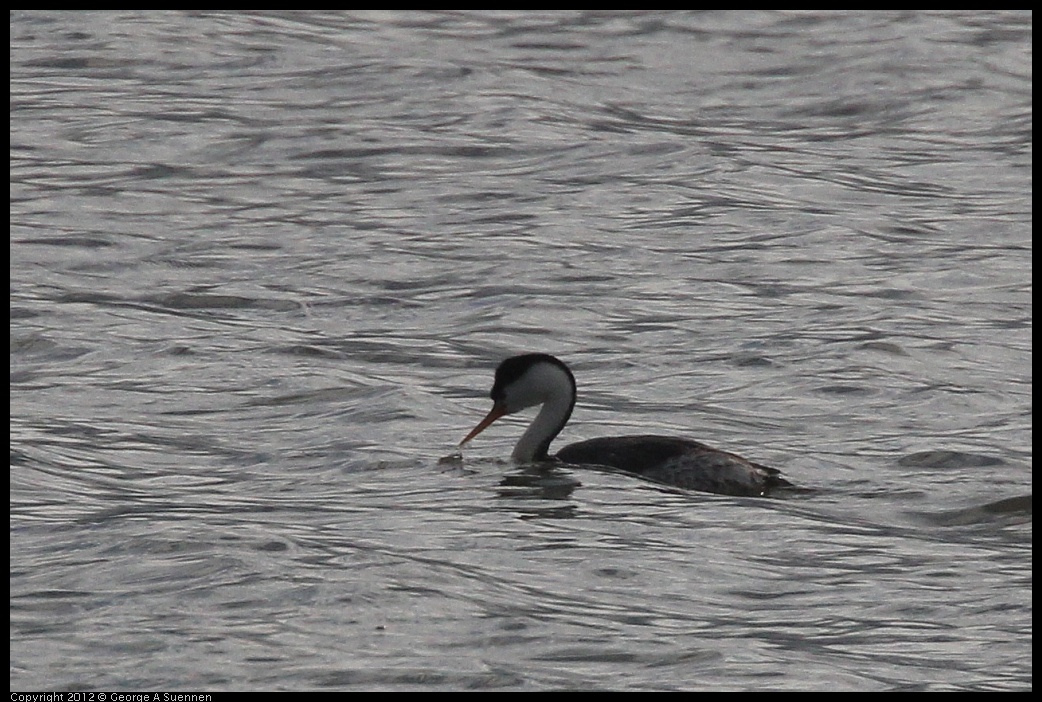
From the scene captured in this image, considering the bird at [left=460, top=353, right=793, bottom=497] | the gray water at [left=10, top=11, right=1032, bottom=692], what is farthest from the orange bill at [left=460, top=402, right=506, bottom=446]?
the gray water at [left=10, top=11, right=1032, bottom=692]

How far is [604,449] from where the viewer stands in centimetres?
1218

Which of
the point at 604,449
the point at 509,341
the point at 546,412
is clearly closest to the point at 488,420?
the point at 546,412

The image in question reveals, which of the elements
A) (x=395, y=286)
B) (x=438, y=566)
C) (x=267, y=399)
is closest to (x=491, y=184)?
(x=395, y=286)

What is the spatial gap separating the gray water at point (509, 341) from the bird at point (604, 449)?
15 centimetres

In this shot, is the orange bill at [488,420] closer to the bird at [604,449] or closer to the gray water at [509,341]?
the bird at [604,449]

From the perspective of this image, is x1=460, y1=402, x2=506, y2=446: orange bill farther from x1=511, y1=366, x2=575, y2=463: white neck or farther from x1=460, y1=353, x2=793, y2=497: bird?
x1=511, y1=366, x2=575, y2=463: white neck

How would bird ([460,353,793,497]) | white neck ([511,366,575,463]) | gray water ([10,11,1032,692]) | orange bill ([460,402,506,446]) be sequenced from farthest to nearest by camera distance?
white neck ([511,366,575,463]) → orange bill ([460,402,506,446]) → bird ([460,353,793,497]) → gray water ([10,11,1032,692])

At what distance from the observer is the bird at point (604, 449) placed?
38.0 ft

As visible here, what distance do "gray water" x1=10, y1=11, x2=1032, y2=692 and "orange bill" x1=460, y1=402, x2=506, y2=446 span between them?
19 cm

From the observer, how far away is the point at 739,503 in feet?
37.3

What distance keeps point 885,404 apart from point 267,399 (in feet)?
12.2

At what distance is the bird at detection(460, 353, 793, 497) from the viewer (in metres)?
11.6

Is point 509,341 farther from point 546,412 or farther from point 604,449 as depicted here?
point 604,449

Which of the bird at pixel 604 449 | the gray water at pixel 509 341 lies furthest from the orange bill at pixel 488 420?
the gray water at pixel 509 341
